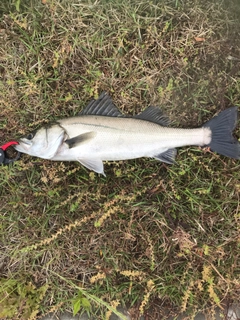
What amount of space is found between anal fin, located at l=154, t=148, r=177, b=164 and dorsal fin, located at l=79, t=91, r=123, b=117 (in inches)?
21.2

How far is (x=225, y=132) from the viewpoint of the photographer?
305cm

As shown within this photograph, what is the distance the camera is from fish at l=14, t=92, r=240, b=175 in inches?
118

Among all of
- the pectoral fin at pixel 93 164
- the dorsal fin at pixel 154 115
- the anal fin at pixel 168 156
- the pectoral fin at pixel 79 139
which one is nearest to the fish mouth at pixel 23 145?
the pectoral fin at pixel 79 139

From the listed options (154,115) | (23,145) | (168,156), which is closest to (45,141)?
(23,145)

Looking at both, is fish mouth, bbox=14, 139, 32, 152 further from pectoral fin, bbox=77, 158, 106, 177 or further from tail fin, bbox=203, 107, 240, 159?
tail fin, bbox=203, 107, 240, 159

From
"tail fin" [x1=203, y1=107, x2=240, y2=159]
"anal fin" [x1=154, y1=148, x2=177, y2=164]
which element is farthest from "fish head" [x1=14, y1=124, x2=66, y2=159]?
"tail fin" [x1=203, y1=107, x2=240, y2=159]

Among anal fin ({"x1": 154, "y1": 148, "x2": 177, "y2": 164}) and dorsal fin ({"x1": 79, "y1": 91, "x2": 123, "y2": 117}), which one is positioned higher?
dorsal fin ({"x1": 79, "y1": 91, "x2": 123, "y2": 117})

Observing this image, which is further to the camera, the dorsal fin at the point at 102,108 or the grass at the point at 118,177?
the grass at the point at 118,177

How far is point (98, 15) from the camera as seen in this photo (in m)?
3.36

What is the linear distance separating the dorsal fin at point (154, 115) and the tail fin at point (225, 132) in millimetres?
389

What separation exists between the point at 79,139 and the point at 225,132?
4.34 ft

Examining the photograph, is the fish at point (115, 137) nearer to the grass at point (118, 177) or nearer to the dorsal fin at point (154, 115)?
the dorsal fin at point (154, 115)

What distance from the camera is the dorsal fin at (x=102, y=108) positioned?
3088 millimetres

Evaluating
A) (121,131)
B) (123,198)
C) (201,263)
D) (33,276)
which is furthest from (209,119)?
(33,276)
